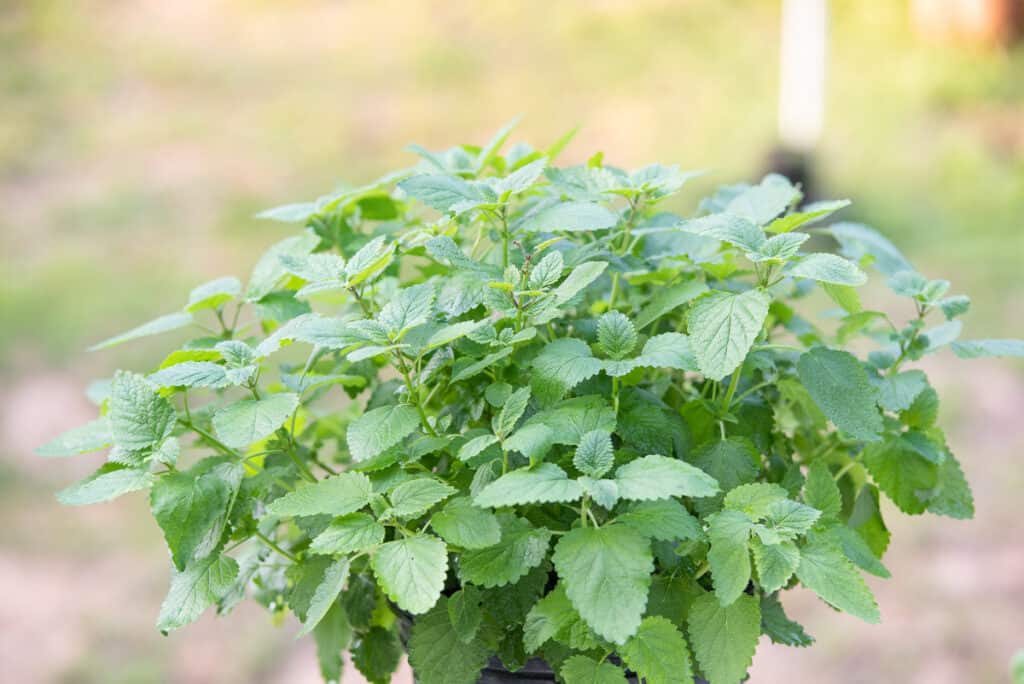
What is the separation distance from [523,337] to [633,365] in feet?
0.23

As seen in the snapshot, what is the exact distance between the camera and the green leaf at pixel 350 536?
64cm

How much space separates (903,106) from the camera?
3.94 meters

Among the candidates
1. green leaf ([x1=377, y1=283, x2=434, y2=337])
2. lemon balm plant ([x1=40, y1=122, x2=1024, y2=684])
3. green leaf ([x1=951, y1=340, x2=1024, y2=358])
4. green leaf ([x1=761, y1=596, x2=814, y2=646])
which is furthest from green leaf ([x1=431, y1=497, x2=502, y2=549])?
green leaf ([x1=951, y1=340, x2=1024, y2=358])

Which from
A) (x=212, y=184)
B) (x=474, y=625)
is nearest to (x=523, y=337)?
(x=474, y=625)

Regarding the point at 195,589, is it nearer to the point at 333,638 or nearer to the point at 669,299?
the point at 333,638

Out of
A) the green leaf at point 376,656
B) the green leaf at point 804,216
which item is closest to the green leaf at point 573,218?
the green leaf at point 804,216

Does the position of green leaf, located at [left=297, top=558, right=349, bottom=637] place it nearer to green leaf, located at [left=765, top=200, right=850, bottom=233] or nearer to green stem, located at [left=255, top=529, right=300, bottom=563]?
green stem, located at [left=255, top=529, right=300, bottom=563]

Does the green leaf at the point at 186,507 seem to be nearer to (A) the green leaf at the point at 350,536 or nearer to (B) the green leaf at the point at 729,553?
(A) the green leaf at the point at 350,536

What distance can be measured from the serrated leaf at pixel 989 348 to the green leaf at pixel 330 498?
0.43m

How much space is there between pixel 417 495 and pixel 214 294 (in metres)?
0.26

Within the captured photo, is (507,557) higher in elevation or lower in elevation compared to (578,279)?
lower

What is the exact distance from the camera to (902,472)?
79cm

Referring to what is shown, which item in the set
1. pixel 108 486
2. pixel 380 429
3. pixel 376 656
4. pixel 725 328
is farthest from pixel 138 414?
pixel 725 328

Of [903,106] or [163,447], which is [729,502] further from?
[903,106]
